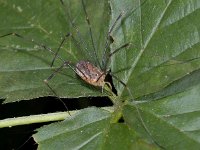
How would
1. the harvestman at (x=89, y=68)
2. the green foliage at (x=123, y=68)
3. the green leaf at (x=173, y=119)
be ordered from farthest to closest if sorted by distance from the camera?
the harvestman at (x=89, y=68)
the green foliage at (x=123, y=68)
the green leaf at (x=173, y=119)

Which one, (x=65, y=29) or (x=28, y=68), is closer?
(x=28, y=68)

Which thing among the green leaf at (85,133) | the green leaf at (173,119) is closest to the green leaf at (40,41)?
the green leaf at (85,133)

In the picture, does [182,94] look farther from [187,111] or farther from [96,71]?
[96,71]

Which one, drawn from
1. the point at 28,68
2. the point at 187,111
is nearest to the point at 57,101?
the point at 28,68

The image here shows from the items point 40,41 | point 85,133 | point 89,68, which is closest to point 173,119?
point 85,133

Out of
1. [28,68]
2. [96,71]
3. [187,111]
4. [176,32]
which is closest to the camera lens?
[187,111]

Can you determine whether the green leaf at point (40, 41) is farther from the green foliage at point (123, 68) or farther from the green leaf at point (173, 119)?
the green leaf at point (173, 119)

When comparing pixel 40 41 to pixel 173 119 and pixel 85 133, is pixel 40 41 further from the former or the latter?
pixel 173 119

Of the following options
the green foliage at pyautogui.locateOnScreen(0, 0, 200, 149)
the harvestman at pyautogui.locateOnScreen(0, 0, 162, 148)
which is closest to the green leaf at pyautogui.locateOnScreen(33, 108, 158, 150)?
the green foliage at pyautogui.locateOnScreen(0, 0, 200, 149)
